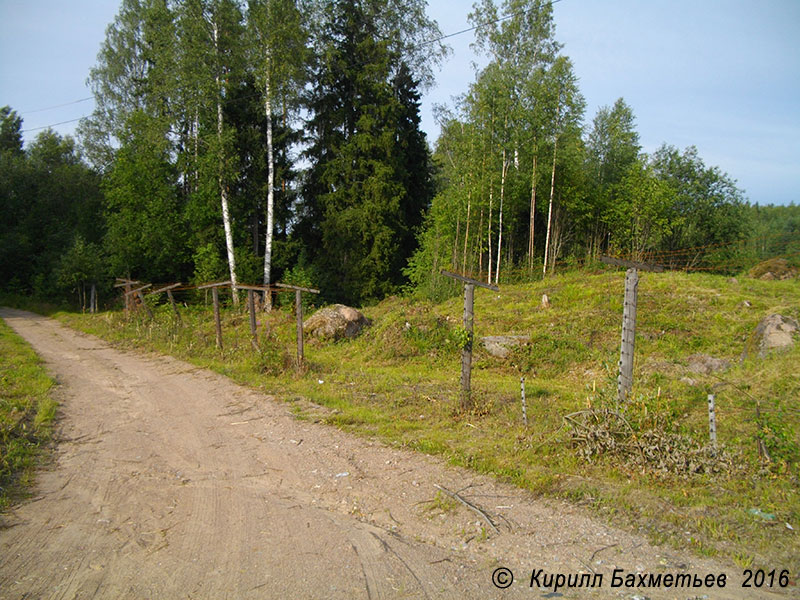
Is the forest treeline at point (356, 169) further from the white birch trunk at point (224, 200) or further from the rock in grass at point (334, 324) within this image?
the rock in grass at point (334, 324)

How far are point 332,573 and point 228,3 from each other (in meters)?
21.7

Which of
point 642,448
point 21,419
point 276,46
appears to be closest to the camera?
point 642,448

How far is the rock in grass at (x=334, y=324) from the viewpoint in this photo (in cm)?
1445

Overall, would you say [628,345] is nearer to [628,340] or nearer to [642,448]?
[628,340]

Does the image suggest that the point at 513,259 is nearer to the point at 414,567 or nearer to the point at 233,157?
the point at 233,157

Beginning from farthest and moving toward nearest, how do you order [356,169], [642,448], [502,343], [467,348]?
[356,169], [502,343], [467,348], [642,448]

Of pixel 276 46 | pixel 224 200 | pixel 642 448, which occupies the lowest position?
pixel 642 448

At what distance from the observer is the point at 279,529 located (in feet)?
14.8

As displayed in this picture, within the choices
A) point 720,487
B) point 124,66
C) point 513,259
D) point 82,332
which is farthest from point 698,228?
point 124,66

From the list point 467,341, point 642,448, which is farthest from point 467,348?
point 642,448

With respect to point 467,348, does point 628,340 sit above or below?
above

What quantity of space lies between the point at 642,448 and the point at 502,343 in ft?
22.2

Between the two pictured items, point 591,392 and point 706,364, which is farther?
point 706,364

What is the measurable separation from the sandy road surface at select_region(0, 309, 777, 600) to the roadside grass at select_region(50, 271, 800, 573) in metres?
Answer: 0.50
